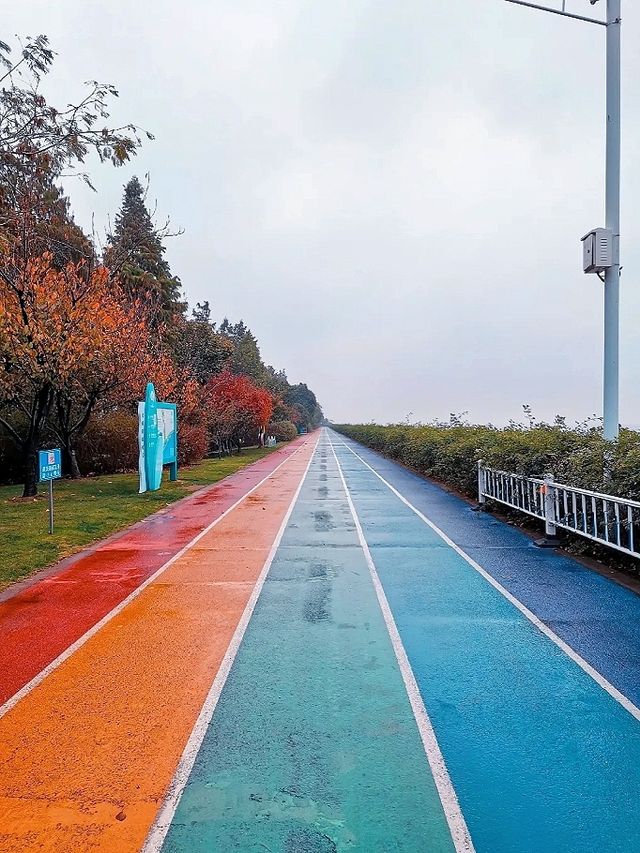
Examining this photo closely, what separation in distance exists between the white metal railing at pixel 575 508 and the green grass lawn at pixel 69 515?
7.77 meters

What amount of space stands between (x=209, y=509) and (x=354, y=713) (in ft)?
35.2

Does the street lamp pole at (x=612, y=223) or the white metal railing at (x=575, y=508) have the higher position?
the street lamp pole at (x=612, y=223)

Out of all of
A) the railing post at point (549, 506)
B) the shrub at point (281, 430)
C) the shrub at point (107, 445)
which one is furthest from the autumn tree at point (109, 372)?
the shrub at point (281, 430)

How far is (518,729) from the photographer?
12.3ft

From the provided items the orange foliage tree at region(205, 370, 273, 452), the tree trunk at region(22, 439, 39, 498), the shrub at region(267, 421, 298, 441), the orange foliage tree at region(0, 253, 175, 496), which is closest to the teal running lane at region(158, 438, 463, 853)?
the orange foliage tree at region(0, 253, 175, 496)

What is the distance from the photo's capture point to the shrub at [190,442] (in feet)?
94.4

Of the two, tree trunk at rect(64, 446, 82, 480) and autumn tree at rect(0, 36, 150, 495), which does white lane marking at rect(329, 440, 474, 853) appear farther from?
tree trunk at rect(64, 446, 82, 480)

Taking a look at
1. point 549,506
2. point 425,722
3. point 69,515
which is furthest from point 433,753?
point 69,515

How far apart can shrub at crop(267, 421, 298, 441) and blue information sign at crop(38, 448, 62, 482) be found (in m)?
52.7

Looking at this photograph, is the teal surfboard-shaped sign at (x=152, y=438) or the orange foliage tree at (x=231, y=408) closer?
the teal surfboard-shaped sign at (x=152, y=438)

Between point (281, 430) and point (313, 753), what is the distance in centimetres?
6628

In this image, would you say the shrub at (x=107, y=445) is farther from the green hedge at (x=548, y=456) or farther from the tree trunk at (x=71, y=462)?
the green hedge at (x=548, y=456)

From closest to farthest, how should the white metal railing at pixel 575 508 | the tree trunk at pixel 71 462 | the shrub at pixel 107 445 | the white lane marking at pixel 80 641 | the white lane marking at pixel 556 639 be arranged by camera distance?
1. the white lane marking at pixel 556 639
2. the white lane marking at pixel 80 641
3. the white metal railing at pixel 575 508
4. the tree trunk at pixel 71 462
5. the shrub at pixel 107 445

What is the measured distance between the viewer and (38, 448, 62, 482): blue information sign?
10344 millimetres
